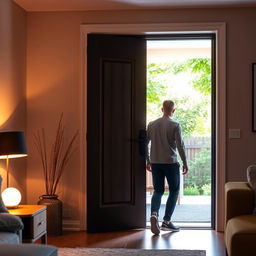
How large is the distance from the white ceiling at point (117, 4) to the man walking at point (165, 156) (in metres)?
1.03

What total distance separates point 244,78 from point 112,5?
1574 mm

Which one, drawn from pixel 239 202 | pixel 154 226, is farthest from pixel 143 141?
pixel 239 202

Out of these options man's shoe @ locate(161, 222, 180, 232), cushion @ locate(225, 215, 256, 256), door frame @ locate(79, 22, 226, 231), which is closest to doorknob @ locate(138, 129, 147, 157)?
door frame @ locate(79, 22, 226, 231)

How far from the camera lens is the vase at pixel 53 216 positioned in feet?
16.4

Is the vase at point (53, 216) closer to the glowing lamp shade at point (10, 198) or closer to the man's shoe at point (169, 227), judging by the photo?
the glowing lamp shade at point (10, 198)

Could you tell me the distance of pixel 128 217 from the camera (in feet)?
17.4

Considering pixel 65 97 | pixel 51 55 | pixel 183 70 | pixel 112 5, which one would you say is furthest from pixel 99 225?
pixel 183 70

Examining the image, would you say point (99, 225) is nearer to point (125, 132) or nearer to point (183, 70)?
point (125, 132)

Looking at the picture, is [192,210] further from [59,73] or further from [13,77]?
[13,77]

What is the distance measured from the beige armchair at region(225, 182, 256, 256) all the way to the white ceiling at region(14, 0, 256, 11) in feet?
6.52

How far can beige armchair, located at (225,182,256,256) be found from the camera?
3.14 m

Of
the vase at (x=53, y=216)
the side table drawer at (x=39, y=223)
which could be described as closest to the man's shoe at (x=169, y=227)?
the vase at (x=53, y=216)

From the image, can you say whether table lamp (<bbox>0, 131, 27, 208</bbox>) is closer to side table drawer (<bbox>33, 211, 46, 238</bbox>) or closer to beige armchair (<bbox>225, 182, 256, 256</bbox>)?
side table drawer (<bbox>33, 211, 46, 238</bbox>)

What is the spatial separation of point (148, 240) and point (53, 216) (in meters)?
0.99
